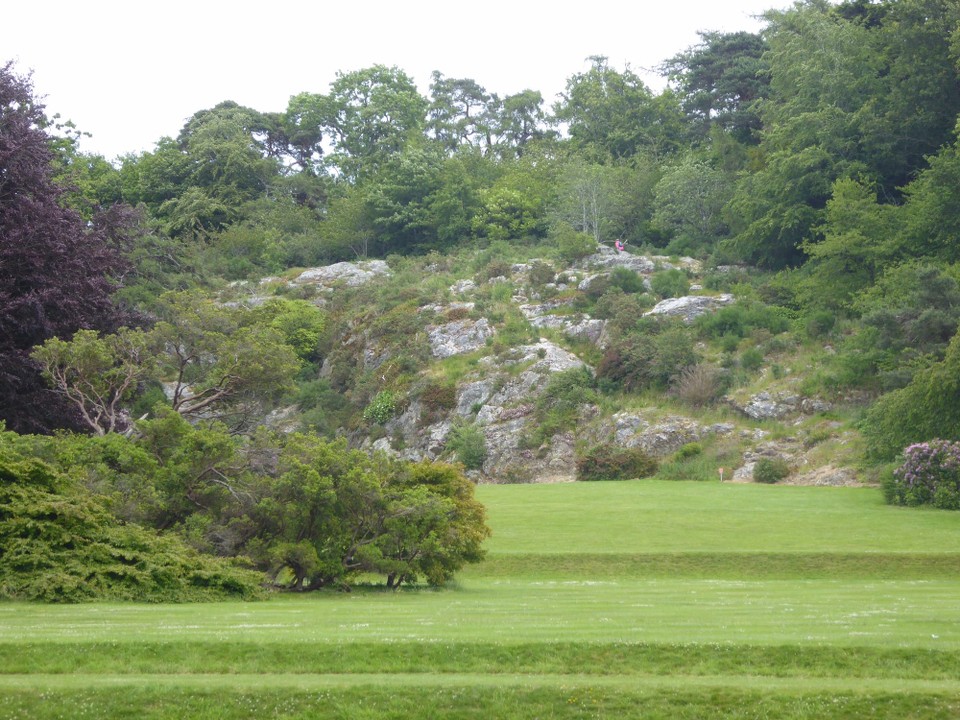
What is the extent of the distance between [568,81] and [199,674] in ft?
253

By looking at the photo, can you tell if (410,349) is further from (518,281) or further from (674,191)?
(674,191)

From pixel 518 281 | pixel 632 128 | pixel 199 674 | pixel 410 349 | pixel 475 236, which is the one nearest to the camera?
pixel 199 674

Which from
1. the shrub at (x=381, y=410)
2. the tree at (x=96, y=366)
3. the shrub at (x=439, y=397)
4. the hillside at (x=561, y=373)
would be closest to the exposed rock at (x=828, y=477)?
the hillside at (x=561, y=373)

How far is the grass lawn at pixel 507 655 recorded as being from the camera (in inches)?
459

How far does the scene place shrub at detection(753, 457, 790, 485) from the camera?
39.2 m

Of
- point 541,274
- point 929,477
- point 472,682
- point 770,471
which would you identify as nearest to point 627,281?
point 541,274

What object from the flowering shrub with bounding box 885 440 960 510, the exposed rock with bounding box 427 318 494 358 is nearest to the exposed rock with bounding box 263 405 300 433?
the exposed rock with bounding box 427 318 494 358

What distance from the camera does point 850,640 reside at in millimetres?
12898

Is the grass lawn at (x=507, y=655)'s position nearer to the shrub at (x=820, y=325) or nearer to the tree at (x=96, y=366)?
the tree at (x=96, y=366)

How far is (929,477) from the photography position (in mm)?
31281

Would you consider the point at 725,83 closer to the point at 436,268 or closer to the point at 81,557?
the point at 436,268

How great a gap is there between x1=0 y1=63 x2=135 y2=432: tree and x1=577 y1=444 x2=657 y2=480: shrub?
716 inches

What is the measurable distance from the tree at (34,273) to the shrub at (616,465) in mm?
18176

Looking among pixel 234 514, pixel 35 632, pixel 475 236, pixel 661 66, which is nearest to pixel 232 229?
pixel 475 236
